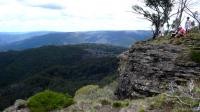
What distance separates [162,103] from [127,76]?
16.4 m

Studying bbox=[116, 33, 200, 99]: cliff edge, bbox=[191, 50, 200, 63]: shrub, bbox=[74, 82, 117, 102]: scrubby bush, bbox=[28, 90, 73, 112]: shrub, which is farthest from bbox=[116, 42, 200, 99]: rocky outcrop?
bbox=[28, 90, 73, 112]: shrub

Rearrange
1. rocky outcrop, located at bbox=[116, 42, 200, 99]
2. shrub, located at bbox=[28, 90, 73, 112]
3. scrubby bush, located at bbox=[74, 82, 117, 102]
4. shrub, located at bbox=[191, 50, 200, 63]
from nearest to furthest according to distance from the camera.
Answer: shrub, located at bbox=[28, 90, 73, 112] → rocky outcrop, located at bbox=[116, 42, 200, 99] → shrub, located at bbox=[191, 50, 200, 63] → scrubby bush, located at bbox=[74, 82, 117, 102]

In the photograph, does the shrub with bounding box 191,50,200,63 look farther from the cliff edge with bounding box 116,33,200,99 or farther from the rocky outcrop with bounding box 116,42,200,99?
the rocky outcrop with bounding box 116,42,200,99

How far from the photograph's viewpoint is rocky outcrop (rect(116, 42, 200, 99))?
23498mm

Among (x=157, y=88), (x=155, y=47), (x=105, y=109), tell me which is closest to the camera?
(x=105, y=109)

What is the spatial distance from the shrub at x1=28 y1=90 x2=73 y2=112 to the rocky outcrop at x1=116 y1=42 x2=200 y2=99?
732 cm

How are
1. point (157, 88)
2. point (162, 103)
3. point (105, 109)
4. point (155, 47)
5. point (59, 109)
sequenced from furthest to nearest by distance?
point (155, 47) < point (157, 88) < point (59, 109) < point (105, 109) < point (162, 103)

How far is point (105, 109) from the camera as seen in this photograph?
14859 millimetres

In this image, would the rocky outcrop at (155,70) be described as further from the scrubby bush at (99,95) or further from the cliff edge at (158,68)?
the scrubby bush at (99,95)

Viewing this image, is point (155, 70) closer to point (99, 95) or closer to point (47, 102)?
point (99, 95)

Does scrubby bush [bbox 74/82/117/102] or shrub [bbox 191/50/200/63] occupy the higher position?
shrub [bbox 191/50/200/63]

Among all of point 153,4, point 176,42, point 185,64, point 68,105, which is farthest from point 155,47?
point 153,4

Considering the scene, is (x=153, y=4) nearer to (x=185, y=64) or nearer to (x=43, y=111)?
(x=185, y=64)

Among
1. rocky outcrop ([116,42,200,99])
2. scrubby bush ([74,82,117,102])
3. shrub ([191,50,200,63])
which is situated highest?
shrub ([191,50,200,63])
